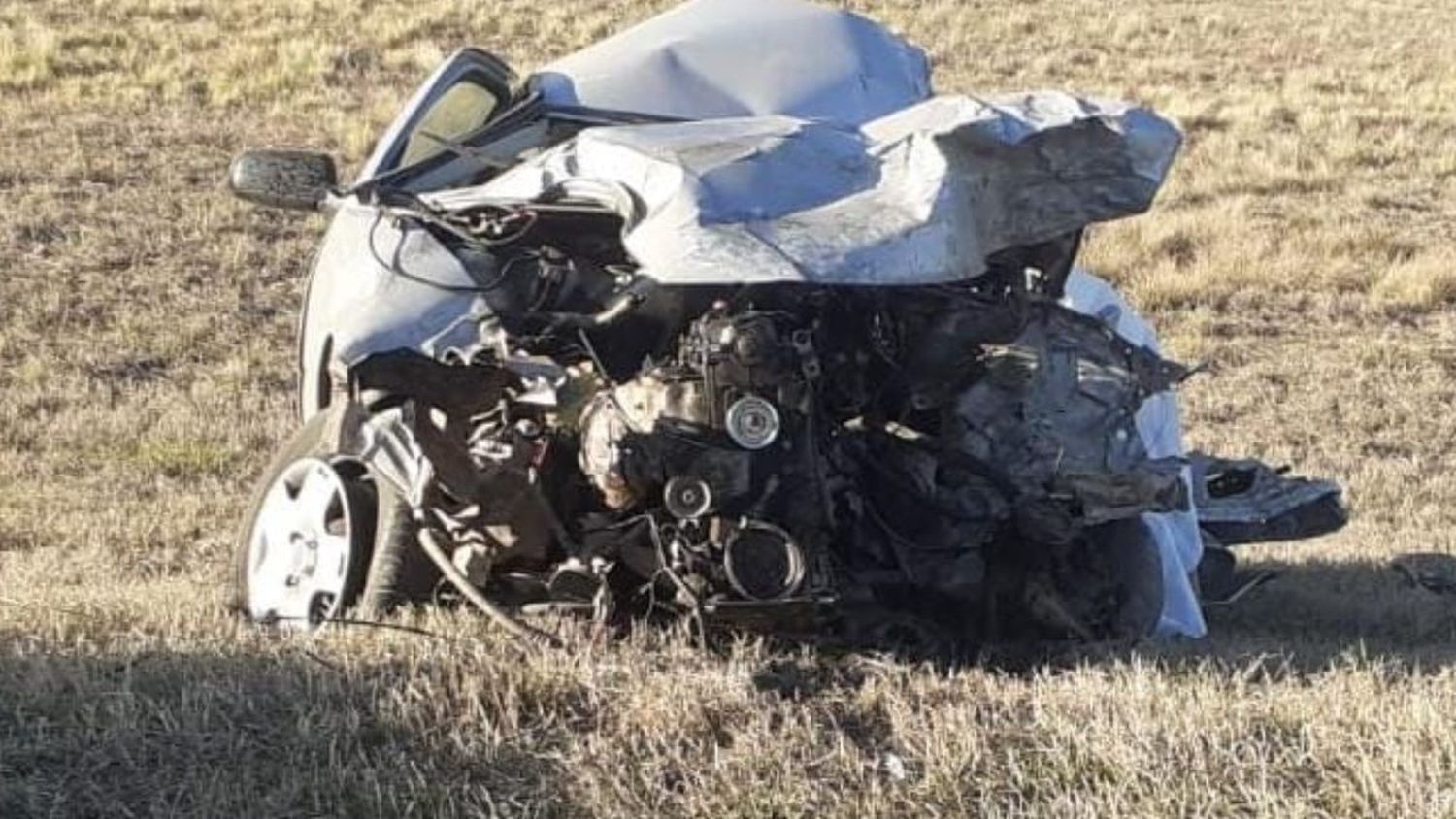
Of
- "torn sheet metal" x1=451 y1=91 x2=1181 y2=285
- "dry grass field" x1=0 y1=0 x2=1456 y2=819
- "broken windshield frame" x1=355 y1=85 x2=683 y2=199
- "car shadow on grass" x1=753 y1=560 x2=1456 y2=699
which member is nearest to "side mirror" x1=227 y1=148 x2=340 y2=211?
"broken windshield frame" x1=355 y1=85 x2=683 y2=199

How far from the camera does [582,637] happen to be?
5609 mm

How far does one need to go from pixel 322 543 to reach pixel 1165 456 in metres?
2.37

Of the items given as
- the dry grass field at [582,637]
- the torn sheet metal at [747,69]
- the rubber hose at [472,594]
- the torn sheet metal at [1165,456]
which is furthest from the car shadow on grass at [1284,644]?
the torn sheet metal at [747,69]

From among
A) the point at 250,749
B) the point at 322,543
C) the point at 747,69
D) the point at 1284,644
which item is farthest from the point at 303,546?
the point at 1284,644

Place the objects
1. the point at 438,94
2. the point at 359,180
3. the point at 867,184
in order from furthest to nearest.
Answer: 1. the point at 438,94
2. the point at 359,180
3. the point at 867,184

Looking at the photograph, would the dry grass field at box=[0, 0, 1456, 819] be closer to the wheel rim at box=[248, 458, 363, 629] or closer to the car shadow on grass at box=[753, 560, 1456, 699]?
the car shadow on grass at box=[753, 560, 1456, 699]

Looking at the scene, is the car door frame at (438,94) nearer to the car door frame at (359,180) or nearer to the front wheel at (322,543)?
the car door frame at (359,180)

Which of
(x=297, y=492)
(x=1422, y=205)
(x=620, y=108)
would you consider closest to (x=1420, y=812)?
(x=297, y=492)

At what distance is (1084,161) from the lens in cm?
598

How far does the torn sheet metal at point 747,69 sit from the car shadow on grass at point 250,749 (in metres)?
2.75

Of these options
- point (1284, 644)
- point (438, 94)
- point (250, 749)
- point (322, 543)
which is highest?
point (438, 94)

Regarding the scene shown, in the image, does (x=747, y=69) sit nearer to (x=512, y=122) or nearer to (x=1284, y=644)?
(x=512, y=122)

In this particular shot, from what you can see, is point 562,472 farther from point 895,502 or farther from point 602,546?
point 895,502

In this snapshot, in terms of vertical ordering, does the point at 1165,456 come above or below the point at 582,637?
below
